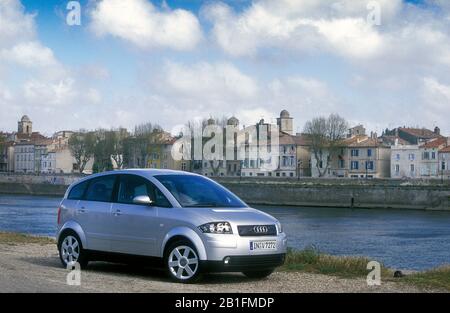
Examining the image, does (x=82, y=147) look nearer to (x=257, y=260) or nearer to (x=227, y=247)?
(x=257, y=260)

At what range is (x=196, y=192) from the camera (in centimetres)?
1220

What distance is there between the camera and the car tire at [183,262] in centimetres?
1123

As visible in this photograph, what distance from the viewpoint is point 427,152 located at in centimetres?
12306

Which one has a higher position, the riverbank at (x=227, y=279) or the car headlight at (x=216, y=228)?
the car headlight at (x=216, y=228)

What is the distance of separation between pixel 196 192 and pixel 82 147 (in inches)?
5443

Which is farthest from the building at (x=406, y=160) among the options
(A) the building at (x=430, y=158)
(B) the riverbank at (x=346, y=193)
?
(B) the riverbank at (x=346, y=193)

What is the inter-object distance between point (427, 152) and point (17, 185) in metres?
71.1

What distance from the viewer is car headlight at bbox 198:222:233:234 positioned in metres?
11.1

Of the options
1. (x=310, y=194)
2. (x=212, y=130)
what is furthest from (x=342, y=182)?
(x=212, y=130)

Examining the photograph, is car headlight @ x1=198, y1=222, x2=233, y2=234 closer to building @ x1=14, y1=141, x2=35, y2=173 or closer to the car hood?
the car hood

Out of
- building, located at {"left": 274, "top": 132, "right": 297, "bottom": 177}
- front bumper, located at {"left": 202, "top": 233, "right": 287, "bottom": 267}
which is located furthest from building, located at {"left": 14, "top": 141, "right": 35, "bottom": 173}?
front bumper, located at {"left": 202, "top": 233, "right": 287, "bottom": 267}

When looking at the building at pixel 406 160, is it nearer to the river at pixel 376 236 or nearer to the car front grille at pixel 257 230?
the river at pixel 376 236

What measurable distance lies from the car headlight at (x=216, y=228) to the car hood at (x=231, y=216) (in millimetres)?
63

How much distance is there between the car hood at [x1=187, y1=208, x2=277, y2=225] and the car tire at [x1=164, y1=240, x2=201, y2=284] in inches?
18.2
